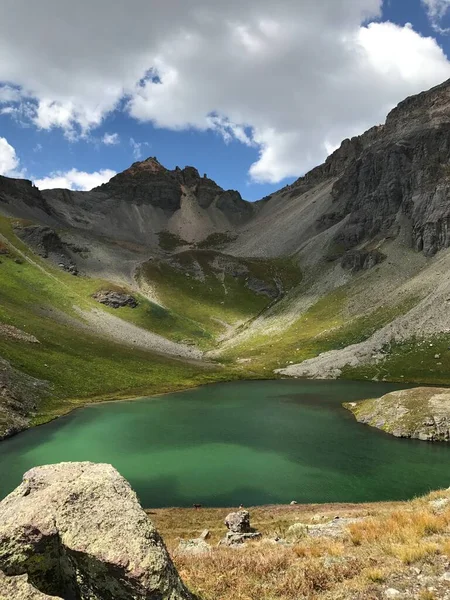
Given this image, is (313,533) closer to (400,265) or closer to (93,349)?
(93,349)

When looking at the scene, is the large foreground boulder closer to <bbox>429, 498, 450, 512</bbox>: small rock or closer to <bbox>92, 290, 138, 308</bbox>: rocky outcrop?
<bbox>429, 498, 450, 512</bbox>: small rock

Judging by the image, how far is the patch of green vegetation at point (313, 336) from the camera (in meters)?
133

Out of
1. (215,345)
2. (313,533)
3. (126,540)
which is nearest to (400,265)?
(215,345)

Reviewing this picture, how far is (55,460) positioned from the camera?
48969 millimetres

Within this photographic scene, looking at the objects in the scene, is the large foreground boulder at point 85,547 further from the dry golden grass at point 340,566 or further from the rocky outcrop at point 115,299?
the rocky outcrop at point 115,299

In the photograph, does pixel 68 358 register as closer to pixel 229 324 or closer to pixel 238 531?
pixel 238 531

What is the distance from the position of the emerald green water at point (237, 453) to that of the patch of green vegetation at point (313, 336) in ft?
175

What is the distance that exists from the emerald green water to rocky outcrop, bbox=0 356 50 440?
297 centimetres

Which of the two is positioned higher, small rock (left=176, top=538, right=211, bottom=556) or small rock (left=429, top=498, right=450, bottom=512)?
small rock (left=429, top=498, right=450, bottom=512)

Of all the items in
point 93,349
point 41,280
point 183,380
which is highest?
point 41,280

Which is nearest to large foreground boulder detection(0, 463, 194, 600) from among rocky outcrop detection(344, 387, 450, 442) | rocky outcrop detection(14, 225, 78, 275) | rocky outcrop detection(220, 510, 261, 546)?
rocky outcrop detection(220, 510, 261, 546)

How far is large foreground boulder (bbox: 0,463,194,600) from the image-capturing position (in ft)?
27.0

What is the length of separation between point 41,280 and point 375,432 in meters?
138

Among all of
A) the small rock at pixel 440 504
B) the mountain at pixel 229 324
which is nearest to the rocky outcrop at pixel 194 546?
the small rock at pixel 440 504
